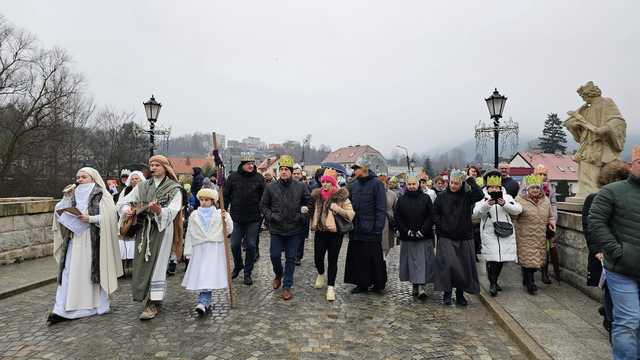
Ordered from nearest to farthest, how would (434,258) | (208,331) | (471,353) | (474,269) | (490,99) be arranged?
(471,353), (208,331), (474,269), (434,258), (490,99)

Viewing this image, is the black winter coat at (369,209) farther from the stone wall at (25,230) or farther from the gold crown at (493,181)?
the stone wall at (25,230)

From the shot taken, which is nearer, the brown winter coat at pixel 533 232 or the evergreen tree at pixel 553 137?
the brown winter coat at pixel 533 232

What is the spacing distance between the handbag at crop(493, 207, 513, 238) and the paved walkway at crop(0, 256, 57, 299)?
763 centimetres

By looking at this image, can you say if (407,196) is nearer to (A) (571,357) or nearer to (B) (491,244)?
(B) (491,244)

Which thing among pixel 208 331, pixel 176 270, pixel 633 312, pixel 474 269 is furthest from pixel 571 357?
pixel 176 270

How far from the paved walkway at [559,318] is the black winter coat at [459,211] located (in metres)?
1.17

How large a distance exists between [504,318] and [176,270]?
603 cm

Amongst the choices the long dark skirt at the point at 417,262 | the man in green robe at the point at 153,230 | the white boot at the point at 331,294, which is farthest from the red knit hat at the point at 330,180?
the man in green robe at the point at 153,230

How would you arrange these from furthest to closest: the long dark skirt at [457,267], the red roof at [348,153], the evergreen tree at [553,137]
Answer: the red roof at [348,153], the evergreen tree at [553,137], the long dark skirt at [457,267]

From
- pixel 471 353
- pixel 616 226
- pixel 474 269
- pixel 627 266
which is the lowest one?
pixel 471 353

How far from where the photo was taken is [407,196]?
6.24m

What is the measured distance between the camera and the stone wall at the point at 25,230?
25.7ft

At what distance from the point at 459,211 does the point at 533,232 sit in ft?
4.73

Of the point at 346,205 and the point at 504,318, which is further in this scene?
the point at 346,205
